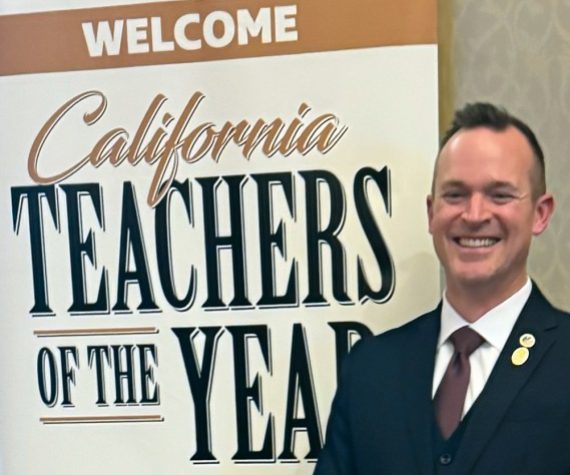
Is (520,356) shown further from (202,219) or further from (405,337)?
(202,219)

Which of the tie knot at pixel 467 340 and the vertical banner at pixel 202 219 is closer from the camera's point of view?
the tie knot at pixel 467 340

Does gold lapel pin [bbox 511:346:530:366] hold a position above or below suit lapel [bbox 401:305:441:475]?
above

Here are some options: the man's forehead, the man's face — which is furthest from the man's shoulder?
the man's forehead

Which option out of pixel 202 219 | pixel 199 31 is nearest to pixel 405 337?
pixel 202 219

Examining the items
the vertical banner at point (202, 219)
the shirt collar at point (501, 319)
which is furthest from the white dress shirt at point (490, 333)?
the vertical banner at point (202, 219)

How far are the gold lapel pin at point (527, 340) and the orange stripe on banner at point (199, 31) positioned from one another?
606mm

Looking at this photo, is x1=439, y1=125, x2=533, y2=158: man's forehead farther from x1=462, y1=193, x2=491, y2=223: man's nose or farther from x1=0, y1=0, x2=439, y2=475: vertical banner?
x1=0, y1=0, x2=439, y2=475: vertical banner

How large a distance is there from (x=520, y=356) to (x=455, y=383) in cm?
A: 11

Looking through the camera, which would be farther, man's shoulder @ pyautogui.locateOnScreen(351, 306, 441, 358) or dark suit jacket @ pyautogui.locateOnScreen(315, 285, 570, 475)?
man's shoulder @ pyautogui.locateOnScreen(351, 306, 441, 358)

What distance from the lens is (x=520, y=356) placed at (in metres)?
1.04

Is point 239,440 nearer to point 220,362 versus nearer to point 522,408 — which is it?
point 220,362

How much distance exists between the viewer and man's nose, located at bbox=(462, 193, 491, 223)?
40.6 inches

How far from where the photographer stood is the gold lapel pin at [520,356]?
1.03m

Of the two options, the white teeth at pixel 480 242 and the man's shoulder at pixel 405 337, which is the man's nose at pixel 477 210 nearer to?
the white teeth at pixel 480 242
